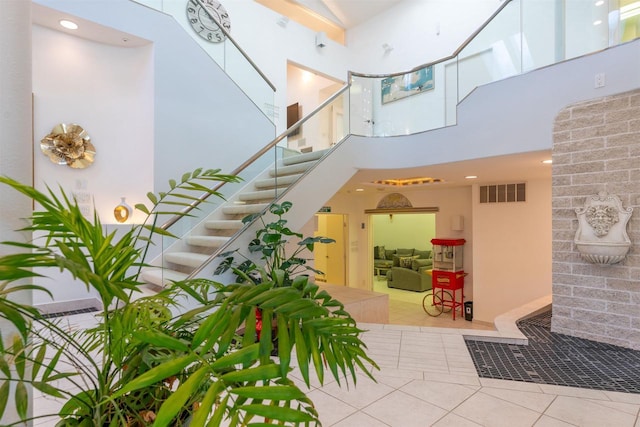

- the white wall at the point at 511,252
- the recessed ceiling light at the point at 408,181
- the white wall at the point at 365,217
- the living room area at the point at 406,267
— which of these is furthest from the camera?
the white wall at the point at 365,217

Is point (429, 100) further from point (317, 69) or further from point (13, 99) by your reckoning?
point (13, 99)

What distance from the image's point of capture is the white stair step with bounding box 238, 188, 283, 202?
3.96 m

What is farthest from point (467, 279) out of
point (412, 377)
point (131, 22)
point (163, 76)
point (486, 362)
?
point (131, 22)

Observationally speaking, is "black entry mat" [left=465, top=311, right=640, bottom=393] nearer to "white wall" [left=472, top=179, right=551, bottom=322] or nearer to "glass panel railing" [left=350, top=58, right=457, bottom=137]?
"glass panel railing" [left=350, top=58, right=457, bottom=137]

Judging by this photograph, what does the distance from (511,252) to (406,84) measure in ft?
11.9

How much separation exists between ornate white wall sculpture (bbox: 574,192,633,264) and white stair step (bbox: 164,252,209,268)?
3.60 meters

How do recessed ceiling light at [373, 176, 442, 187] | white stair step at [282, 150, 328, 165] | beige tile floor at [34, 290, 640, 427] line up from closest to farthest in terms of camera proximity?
beige tile floor at [34, 290, 640, 427] → white stair step at [282, 150, 328, 165] → recessed ceiling light at [373, 176, 442, 187]

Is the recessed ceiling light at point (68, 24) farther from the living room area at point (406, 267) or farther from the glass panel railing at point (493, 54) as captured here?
the living room area at point (406, 267)

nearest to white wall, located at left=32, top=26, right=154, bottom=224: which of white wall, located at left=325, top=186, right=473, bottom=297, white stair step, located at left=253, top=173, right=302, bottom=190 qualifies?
white stair step, located at left=253, top=173, right=302, bottom=190

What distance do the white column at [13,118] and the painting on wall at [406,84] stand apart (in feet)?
14.9

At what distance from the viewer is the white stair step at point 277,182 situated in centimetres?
404

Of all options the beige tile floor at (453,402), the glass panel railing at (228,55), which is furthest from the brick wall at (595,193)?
the glass panel railing at (228,55)

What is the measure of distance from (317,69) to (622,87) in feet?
18.5

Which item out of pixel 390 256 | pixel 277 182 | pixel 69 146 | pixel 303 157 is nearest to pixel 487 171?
pixel 303 157
